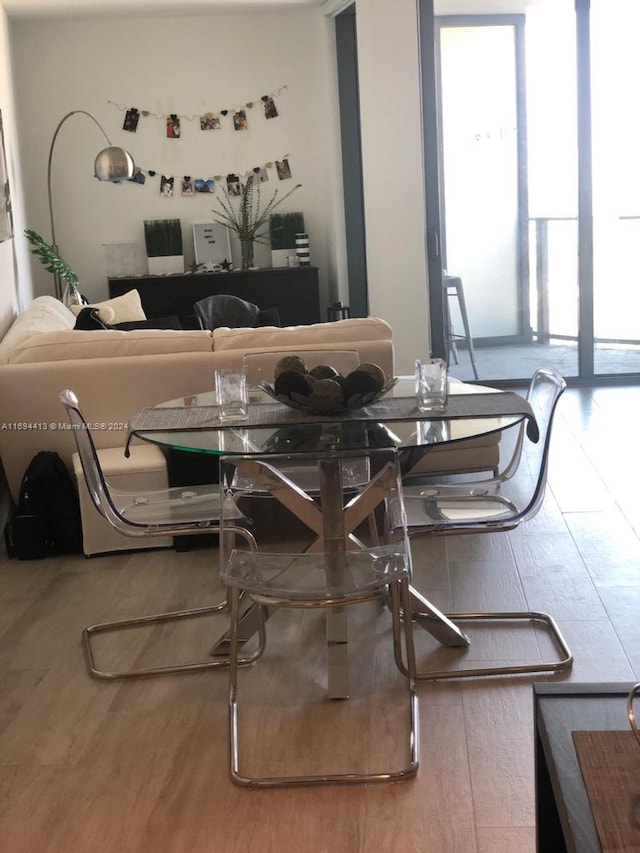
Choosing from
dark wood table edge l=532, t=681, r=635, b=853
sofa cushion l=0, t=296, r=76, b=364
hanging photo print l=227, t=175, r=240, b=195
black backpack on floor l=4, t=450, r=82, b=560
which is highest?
hanging photo print l=227, t=175, r=240, b=195

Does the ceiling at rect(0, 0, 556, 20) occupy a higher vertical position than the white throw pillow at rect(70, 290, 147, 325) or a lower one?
higher

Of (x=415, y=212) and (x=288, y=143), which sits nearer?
(x=415, y=212)

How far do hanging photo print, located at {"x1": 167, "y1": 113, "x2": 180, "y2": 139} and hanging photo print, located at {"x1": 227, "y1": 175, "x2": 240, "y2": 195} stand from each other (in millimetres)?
491

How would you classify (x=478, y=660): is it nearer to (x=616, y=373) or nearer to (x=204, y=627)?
(x=204, y=627)

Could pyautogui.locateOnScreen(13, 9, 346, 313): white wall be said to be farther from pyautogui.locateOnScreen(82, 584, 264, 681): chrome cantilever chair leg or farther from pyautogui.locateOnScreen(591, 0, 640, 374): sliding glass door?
pyautogui.locateOnScreen(82, 584, 264, 681): chrome cantilever chair leg

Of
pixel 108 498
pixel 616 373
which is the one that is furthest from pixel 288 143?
pixel 108 498

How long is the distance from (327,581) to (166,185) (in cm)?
570

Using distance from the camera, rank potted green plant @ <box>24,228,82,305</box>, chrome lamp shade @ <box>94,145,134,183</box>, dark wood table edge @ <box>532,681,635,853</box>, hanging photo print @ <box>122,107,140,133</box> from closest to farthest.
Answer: dark wood table edge @ <box>532,681,635,853</box> < chrome lamp shade @ <box>94,145,134,183</box> < potted green plant @ <box>24,228,82,305</box> < hanging photo print @ <box>122,107,140,133</box>

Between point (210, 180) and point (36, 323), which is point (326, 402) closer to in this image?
point (36, 323)

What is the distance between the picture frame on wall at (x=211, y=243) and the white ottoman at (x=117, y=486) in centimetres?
388

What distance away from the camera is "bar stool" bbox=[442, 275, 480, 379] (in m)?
6.79

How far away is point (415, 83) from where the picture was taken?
21.3 ft

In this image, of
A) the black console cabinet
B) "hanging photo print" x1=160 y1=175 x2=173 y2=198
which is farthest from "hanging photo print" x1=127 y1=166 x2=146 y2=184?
the black console cabinet

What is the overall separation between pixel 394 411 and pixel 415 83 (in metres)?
4.20
